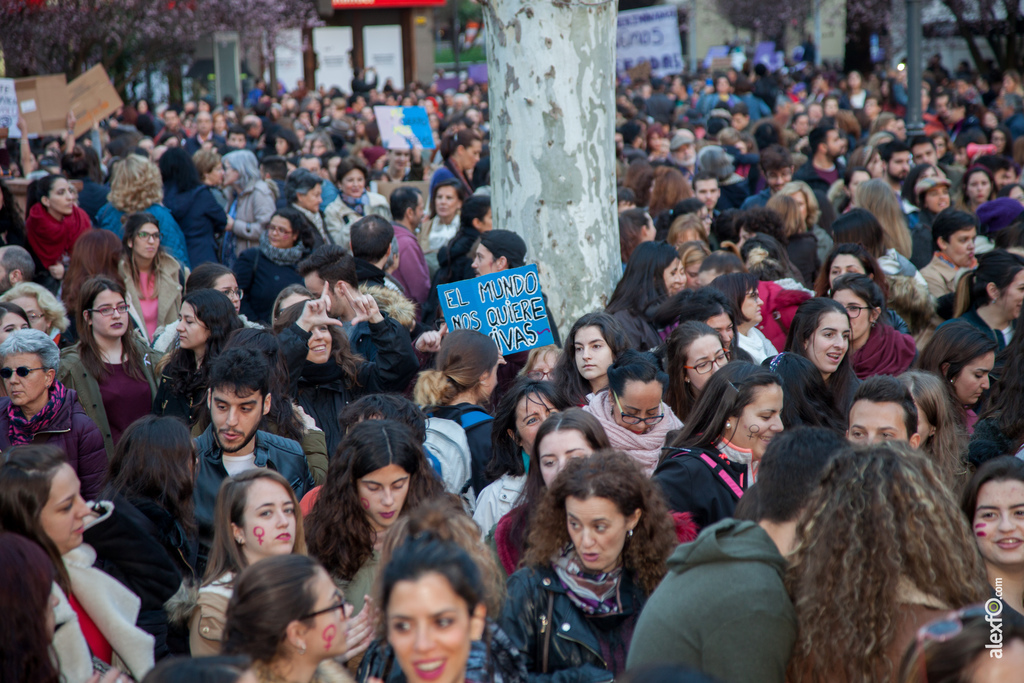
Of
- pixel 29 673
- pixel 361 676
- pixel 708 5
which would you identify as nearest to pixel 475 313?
pixel 361 676

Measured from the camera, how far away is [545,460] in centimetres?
383

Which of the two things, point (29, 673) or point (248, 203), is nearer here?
point (29, 673)

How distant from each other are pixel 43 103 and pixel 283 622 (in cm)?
1108

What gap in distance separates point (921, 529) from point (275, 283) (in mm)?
5823

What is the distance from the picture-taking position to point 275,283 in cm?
759

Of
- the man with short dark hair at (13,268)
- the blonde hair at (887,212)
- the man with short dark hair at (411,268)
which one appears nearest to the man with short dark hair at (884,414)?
the blonde hair at (887,212)

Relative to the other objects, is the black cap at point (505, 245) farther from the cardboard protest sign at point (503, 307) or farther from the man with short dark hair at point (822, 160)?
the man with short dark hair at point (822, 160)

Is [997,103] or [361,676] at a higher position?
[997,103]

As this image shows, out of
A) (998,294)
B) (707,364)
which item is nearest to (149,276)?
(707,364)

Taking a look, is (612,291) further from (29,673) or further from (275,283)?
(29,673)

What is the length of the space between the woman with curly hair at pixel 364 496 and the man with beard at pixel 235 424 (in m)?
0.62

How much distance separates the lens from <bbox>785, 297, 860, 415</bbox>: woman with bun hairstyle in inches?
210

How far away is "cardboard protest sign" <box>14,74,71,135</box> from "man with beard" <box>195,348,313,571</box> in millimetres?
8931

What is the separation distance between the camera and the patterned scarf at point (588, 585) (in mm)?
3152
